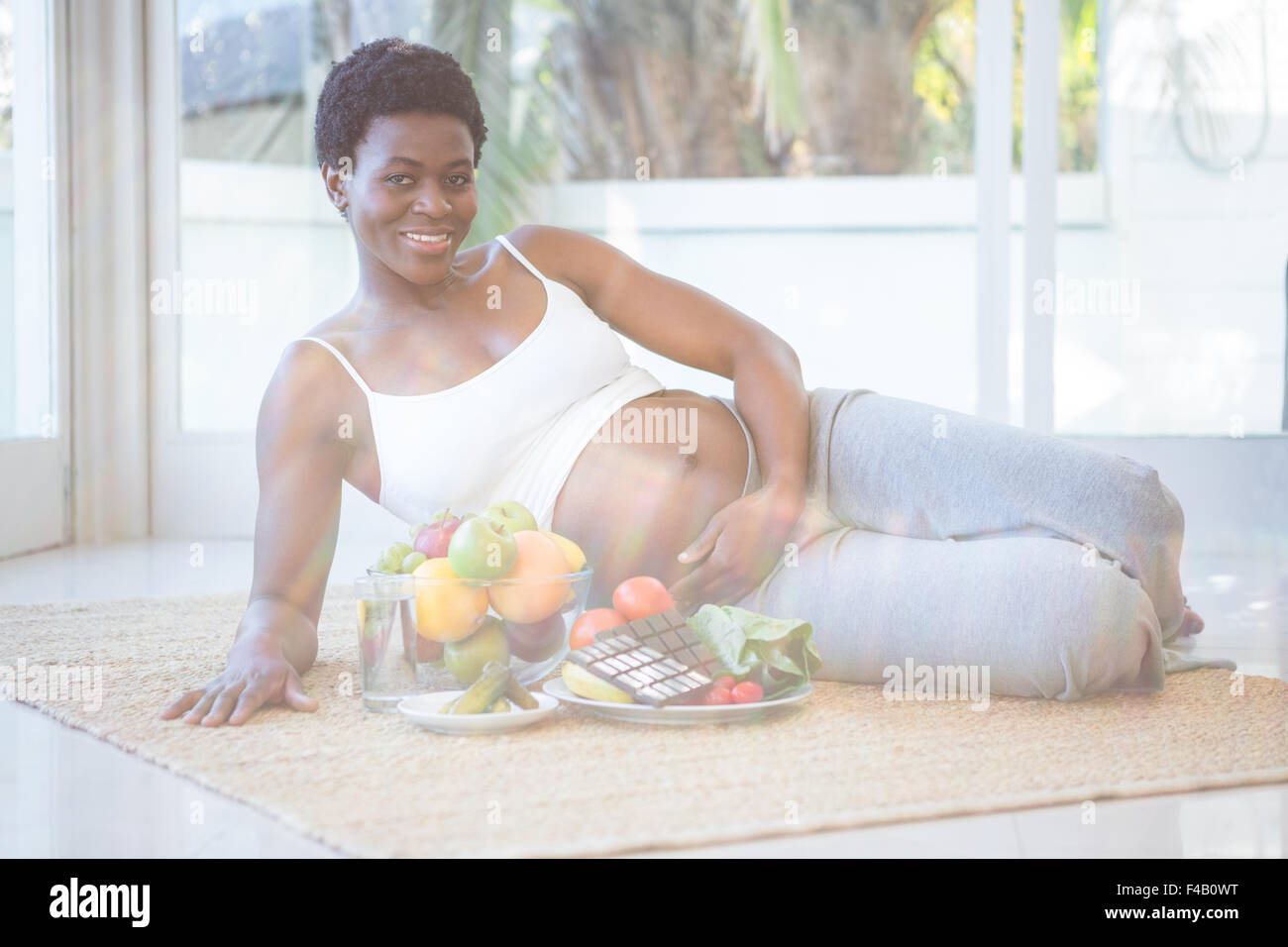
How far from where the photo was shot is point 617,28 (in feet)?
15.7

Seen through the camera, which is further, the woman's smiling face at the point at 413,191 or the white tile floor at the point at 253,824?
the woman's smiling face at the point at 413,191

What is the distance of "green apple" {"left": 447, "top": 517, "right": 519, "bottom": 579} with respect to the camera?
166 centimetres

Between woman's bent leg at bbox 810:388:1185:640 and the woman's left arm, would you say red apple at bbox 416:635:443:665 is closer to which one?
the woman's left arm

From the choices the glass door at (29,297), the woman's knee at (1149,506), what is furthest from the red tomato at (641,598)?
the glass door at (29,297)

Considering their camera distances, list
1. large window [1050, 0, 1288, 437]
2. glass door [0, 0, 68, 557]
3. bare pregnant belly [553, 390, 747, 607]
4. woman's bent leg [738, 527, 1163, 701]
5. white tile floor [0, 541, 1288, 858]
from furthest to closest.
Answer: large window [1050, 0, 1288, 437], glass door [0, 0, 68, 557], bare pregnant belly [553, 390, 747, 607], woman's bent leg [738, 527, 1163, 701], white tile floor [0, 541, 1288, 858]

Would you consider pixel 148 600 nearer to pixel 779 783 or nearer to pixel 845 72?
pixel 779 783

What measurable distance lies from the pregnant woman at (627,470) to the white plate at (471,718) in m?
0.21

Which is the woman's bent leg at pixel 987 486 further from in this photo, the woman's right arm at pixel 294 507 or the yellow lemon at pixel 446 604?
the woman's right arm at pixel 294 507

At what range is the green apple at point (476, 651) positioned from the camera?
1.70 metres

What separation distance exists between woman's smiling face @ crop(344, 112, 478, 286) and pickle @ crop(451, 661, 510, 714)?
65 centimetres

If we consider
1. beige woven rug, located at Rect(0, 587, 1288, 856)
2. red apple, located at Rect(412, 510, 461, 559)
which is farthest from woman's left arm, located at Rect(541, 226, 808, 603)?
red apple, located at Rect(412, 510, 461, 559)

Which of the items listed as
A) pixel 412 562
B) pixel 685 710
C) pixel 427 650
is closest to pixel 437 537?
pixel 412 562

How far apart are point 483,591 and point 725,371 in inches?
26.6

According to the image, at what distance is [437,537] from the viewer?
1.77 m
